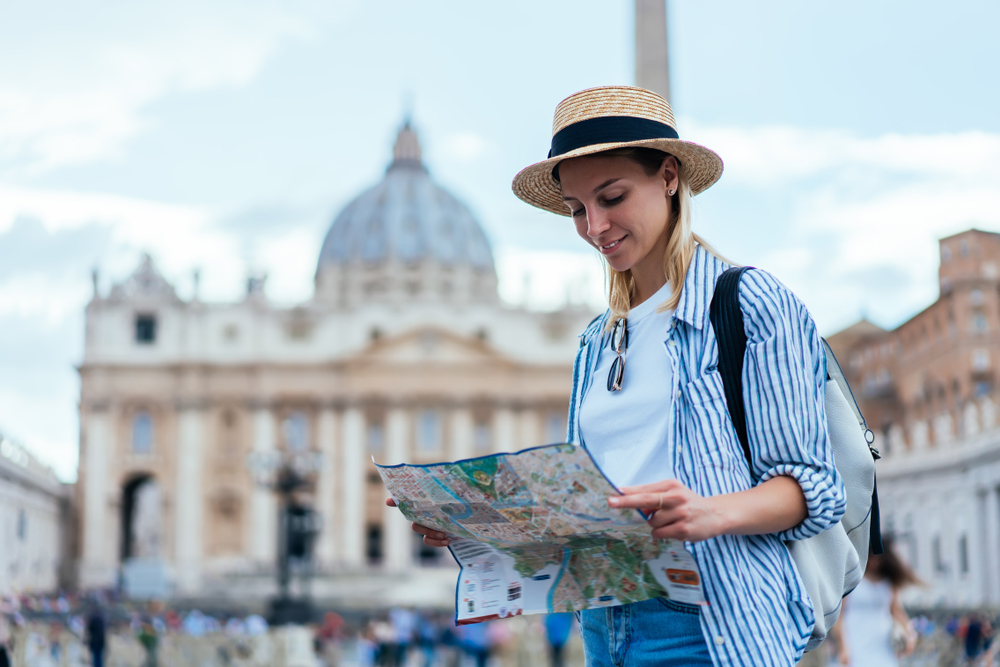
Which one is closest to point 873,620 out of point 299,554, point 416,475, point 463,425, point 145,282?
point 416,475

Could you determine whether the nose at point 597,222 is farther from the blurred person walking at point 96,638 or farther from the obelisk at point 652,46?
the blurred person walking at point 96,638

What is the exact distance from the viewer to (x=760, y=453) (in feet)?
6.49

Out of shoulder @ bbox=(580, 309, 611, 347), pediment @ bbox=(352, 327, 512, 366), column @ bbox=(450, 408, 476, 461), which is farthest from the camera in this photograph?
pediment @ bbox=(352, 327, 512, 366)

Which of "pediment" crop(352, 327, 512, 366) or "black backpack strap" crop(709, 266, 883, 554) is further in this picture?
"pediment" crop(352, 327, 512, 366)

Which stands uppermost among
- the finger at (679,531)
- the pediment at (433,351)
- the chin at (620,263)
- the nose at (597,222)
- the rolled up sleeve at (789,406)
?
the pediment at (433,351)

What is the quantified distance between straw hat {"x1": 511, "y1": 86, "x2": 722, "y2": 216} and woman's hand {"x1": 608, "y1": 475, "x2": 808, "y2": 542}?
628 millimetres

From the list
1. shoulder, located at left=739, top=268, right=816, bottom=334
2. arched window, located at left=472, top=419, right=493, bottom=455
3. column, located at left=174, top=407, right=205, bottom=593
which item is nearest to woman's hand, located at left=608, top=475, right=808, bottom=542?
shoulder, located at left=739, top=268, right=816, bottom=334

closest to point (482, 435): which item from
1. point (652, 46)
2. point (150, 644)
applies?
point (150, 644)

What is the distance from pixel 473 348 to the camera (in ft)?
174

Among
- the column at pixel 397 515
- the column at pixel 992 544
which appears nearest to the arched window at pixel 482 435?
the column at pixel 397 515

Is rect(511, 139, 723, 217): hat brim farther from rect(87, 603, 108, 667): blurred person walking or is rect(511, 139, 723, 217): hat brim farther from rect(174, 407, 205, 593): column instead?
rect(174, 407, 205, 593): column

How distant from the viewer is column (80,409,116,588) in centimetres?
5038

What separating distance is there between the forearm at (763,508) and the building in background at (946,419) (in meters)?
24.0

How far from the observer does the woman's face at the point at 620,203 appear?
216cm
